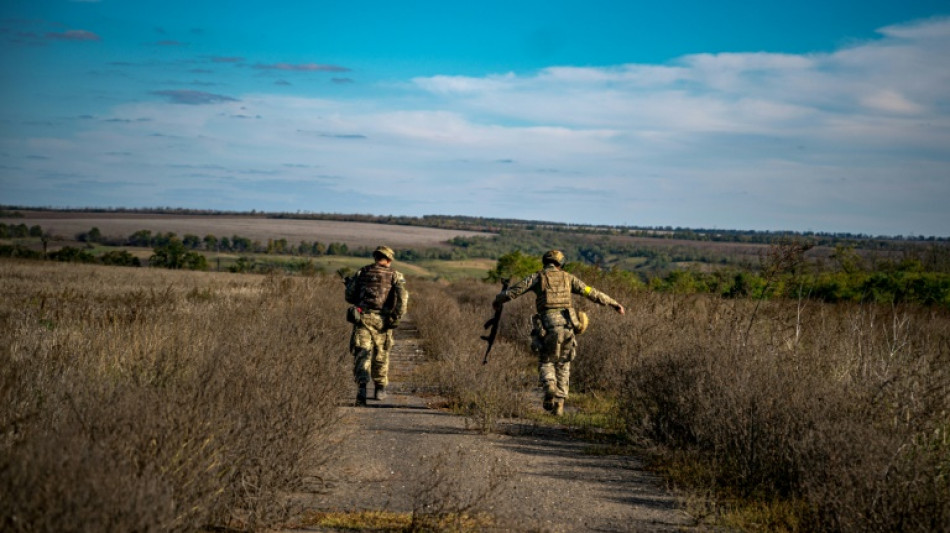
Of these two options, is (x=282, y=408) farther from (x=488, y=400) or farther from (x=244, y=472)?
(x=488, y=400)

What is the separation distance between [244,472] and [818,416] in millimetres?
4722

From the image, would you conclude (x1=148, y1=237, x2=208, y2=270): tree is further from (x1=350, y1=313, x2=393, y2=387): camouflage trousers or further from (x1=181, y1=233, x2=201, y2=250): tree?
Answer: (x1=350, y1=313, x2=393, y2=387): camouflage trousers

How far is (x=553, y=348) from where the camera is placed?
12.1 meters

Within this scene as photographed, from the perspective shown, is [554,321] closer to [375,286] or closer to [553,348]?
[553,348]

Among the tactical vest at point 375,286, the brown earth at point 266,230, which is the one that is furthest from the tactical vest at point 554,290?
the brown earth at point 266,230

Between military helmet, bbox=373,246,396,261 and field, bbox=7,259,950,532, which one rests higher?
military helmet, bbox=373,246,396,261

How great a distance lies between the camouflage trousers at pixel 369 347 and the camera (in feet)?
42.8

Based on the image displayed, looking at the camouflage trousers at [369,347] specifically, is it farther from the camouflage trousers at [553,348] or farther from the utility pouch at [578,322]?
the utility pouch at [578,322]

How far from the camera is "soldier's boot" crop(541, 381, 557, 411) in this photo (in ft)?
40.3

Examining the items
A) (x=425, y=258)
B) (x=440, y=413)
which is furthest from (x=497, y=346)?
(x=425, y=258)

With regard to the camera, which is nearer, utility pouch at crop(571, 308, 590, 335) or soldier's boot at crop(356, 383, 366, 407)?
utility pouch at crop(571, 308, 590, 335)

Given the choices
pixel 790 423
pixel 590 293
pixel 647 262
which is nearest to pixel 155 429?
pixel 790 423

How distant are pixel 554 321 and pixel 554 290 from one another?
0.46m

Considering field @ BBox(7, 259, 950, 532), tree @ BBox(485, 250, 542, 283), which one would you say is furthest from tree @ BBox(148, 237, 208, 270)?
field @ BBox(7, 259, 950, 532)
